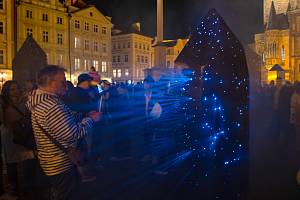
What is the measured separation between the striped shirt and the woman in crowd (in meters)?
1.82

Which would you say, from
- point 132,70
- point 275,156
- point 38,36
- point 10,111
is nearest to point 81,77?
point 10,111

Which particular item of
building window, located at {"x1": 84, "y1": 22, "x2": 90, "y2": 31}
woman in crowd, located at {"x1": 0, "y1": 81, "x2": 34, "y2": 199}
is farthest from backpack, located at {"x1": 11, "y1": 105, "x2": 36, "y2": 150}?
building window, located at {"x1": 84, "y1": 22, "x2": 90, "y2": 31}

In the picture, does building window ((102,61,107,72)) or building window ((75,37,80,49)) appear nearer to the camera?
building window ((75,37,80,49))

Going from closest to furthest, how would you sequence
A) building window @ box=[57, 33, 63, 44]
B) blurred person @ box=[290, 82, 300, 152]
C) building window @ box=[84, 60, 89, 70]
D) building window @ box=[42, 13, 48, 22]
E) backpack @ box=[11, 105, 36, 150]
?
backpack @ box=[11, 105, 36, 150] → blurred person @ box=[290, 82, 300, 152] → building window @ box=[42, 13, 48, 22] → building window @ box=[57, 33, 63, 44] → building window @ box=[84, 60, 89, 70]

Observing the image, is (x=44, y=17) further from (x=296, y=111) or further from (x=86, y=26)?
(x=296, y=111)

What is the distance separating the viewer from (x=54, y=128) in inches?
138

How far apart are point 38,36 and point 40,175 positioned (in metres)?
39.1

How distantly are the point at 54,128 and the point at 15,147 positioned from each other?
2607 millimetres

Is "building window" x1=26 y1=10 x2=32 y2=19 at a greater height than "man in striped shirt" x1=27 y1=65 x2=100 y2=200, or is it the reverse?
"building window" x1=26 y1=10 x2=32 y2=19

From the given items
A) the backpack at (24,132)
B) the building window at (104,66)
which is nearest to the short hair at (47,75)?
the backpack at (24,132)

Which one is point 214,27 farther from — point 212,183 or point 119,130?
point 119,130

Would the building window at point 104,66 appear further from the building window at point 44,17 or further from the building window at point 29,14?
the building window at point 29,14

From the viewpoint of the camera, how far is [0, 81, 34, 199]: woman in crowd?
5.54 metres

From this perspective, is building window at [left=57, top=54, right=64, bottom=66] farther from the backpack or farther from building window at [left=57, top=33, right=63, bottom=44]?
the backpack
